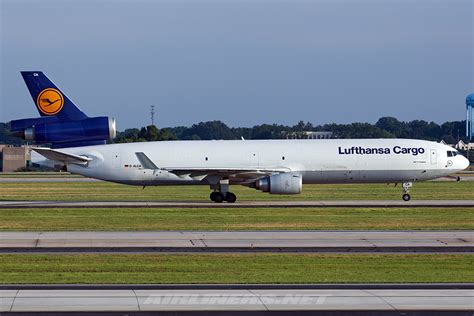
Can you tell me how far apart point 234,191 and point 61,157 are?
1791 cm

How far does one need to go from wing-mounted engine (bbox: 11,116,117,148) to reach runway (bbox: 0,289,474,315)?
3165cm

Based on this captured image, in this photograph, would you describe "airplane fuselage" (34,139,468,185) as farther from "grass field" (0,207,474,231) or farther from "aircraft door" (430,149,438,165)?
"grass field" (0,207,474,231)

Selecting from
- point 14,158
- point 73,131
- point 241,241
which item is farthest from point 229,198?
point 14,158

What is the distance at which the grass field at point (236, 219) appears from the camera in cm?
3541

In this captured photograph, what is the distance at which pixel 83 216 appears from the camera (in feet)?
134

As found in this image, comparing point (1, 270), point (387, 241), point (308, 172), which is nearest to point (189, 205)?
point (308, 172)

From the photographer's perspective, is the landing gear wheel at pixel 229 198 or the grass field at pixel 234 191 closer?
the landing gear wheel at pixel 229 198

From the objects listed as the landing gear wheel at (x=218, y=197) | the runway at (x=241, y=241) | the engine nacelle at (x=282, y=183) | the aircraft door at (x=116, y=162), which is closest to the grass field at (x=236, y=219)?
the runway at (x=241, y=241)

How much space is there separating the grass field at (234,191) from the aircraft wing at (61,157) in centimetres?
559

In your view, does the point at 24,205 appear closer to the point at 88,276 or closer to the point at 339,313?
the point at 88,276

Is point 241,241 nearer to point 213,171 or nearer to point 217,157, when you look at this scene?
point 213,171

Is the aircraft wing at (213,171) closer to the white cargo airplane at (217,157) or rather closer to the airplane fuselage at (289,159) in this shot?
the white cargo airplane at (217,157)

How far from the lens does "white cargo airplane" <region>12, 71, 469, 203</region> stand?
49.1 metres

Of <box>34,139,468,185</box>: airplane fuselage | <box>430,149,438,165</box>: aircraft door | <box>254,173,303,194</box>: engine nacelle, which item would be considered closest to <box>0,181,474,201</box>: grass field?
<box>430,149,438,165</box>: aircraft door
